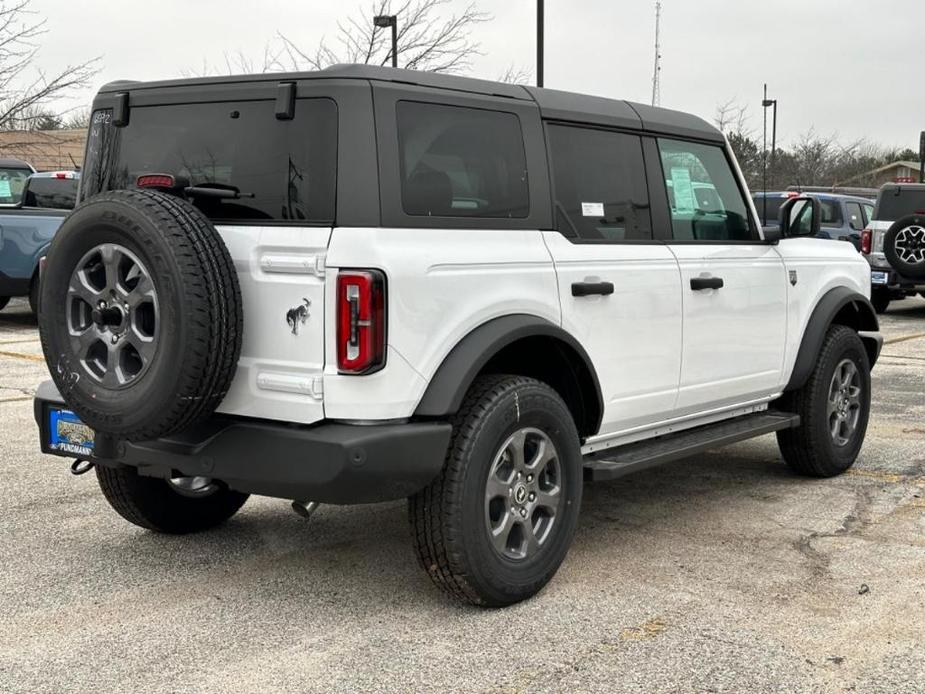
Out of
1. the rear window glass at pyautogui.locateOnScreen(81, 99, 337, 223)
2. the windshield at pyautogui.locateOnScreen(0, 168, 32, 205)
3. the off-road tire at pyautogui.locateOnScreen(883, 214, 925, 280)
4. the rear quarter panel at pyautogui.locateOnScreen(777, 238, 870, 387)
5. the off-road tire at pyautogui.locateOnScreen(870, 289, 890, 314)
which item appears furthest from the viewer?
the off-road tire at pyautogui.locateOnScreen(870, 289, 890, 314)

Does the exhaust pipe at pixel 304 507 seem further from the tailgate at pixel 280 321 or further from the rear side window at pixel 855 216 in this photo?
the rear side window at pixel 855 216

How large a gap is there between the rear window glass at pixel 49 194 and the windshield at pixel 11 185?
54 cm

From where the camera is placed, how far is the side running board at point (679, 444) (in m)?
4.65

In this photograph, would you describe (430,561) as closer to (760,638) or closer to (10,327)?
(760,638)

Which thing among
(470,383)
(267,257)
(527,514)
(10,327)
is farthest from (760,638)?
(10,327)

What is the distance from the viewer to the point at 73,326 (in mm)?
3916

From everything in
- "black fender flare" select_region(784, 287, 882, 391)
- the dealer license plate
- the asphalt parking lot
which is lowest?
the asphalt parking lot

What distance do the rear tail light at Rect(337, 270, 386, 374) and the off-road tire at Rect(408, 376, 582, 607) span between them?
1.55ft

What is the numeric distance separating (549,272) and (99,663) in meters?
2.10

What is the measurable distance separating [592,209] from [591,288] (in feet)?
1.31

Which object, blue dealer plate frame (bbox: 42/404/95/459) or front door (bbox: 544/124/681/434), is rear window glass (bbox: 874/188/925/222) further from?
→ blue dealer plate frame (bbox: 42/404/95/459)

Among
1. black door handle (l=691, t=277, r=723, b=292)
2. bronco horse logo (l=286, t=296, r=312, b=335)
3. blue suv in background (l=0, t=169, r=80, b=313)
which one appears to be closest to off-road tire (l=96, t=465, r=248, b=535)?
bronco horse logo (l=286, t=296, r=312, b=335)

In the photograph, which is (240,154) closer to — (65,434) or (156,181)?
(156,181)

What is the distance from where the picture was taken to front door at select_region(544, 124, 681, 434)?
4516 mm
